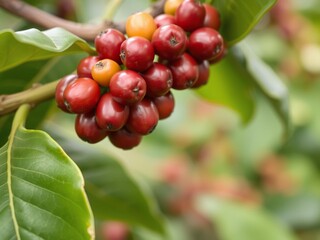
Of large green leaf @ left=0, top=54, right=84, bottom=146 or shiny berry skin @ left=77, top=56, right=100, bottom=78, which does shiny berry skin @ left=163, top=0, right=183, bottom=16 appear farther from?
large green leaf @ left=0, top=54, right=84, bottom=146

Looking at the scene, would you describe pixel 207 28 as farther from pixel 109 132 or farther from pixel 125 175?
pixel 125 175

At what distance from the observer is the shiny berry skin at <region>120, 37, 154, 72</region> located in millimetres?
1098

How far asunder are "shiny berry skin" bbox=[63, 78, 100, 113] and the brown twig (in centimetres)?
25

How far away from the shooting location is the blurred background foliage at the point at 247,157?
269cm

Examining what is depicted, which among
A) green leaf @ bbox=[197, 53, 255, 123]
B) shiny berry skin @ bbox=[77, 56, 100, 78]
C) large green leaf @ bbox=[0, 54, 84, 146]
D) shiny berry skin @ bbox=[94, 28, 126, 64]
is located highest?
shiny berry skin @ bbox=[94, 28, 126, 64]

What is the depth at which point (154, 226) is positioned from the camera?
1.92 m

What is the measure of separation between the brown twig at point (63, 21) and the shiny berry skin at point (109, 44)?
0.68ft

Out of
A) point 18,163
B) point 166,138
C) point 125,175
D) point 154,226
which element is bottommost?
point 166,138

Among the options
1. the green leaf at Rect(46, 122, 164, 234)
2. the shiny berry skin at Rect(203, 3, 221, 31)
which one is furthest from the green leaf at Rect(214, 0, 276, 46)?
the green leaf at Rect(46, 122, 164, 234)

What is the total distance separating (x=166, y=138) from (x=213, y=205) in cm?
58

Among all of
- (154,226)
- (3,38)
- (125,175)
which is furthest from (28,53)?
(154,226)

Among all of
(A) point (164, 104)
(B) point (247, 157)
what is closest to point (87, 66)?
(A) point (164, 104)

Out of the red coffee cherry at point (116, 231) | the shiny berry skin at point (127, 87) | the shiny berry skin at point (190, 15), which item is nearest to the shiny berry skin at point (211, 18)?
the shiny berry skin at point (190, 15)

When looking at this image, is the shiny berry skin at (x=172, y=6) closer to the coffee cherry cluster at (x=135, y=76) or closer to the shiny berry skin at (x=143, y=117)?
the coffee cherry cluster at (x=135, y=76)
